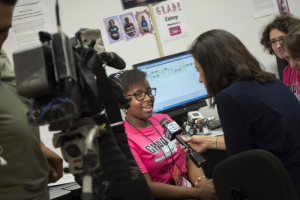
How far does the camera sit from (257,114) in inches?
46.2

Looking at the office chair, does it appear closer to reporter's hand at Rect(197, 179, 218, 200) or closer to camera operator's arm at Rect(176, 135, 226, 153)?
reporter's hand at Rect(197, 179, 218, 200)

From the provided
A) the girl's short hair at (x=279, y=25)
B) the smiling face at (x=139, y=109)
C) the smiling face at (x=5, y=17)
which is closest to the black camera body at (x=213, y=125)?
the smiling face at (x=139, y=109)

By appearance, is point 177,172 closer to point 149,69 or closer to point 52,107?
point 149,69

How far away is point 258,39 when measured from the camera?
8.32ft

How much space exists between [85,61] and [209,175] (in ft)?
5.61

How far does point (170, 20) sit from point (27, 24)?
1.09 m

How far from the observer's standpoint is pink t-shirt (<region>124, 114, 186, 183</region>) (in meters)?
Answer: 1.51

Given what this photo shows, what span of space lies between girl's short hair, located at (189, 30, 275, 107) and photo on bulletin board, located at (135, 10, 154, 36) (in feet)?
3.00

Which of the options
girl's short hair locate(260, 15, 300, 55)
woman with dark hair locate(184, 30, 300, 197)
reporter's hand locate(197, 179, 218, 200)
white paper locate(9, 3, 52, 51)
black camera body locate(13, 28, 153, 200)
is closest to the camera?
black camera body locate(13, 28, 153, 200)

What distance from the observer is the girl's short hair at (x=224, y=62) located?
1267mm

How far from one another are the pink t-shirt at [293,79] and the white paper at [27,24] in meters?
1.87

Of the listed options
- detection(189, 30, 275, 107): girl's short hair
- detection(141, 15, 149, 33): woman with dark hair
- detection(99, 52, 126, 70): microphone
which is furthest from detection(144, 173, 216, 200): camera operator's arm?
detection(141, 15, 149, 33): woman with dark hair

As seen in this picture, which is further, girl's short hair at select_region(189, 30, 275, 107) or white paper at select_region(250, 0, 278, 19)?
white paper at select_region(250, 0, 278, 19)

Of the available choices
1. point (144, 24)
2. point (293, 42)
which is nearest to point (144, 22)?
point (144, 24)
